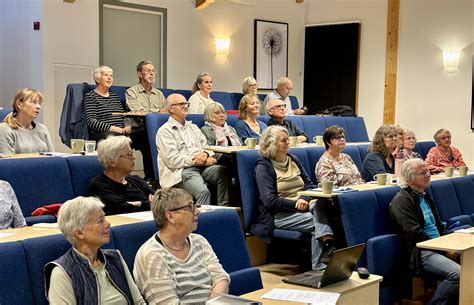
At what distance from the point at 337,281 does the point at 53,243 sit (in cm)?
125

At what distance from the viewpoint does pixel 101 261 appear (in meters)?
2.59

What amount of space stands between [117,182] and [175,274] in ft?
4.09

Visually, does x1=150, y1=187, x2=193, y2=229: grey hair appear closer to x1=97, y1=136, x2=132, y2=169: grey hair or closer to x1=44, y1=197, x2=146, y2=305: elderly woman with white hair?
x1=44, y1=197, x2=146, y2=305: elderly woman with white hair

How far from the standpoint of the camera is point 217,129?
5906 millimetres

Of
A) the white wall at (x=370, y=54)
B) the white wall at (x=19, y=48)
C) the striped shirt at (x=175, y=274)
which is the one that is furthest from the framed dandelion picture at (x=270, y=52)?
the striped shirt at (x=175, y=274)

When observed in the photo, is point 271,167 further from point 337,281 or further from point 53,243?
point 53,243

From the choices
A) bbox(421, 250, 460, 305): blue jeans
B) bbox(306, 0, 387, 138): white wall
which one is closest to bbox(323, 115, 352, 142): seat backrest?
bbox(306, 0, 387, 138): white wall

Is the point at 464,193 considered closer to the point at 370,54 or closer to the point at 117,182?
the point at 117,182

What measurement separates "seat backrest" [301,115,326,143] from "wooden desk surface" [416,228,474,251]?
12.1ft

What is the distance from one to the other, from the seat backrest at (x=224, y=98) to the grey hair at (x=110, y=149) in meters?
4.70

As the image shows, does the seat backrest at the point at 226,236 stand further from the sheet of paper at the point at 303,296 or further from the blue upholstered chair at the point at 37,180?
the blue upholstered chair at the point at 37,180

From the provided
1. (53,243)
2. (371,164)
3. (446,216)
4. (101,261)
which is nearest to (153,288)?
(101,261)

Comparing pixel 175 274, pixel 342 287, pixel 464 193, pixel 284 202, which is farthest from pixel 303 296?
pixel 464 193

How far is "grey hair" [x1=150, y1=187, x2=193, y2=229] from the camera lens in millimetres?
2789
